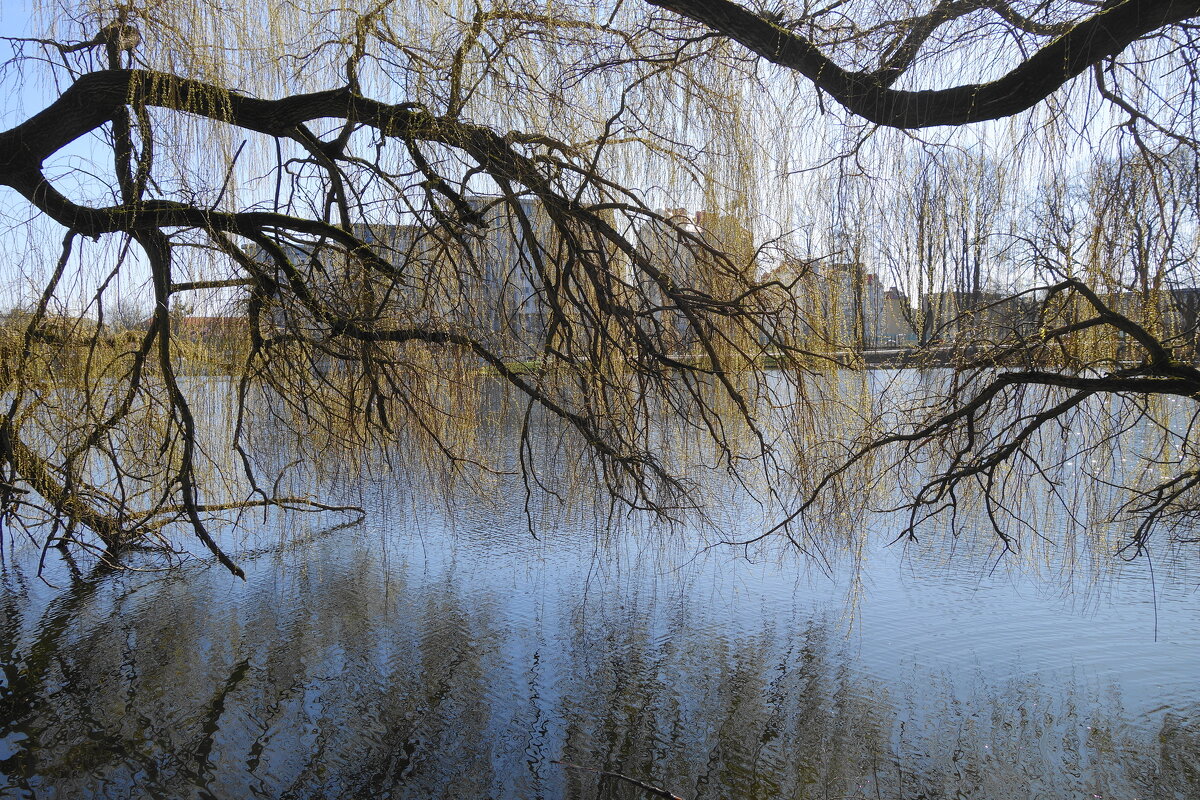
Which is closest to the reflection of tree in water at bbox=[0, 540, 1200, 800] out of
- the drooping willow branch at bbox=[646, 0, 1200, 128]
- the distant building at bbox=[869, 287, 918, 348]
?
the distant building at bbox=[869, 287, 918, 348]

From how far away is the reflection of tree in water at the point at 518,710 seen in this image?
2.46 m

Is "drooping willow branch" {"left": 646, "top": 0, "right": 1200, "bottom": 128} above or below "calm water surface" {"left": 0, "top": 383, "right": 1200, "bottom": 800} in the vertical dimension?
above

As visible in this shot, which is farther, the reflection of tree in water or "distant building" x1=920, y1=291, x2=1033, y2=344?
"distant building" x1=920, y1=291, x2=1033, y2=344

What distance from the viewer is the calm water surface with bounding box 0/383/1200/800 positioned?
8.15 ft

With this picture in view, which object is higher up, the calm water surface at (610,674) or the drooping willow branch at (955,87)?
the drooping willow branch at (955,87)

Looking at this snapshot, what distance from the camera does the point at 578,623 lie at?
3.51 meters

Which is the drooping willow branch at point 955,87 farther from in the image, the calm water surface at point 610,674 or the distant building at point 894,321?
the calm water surface at point 610,674

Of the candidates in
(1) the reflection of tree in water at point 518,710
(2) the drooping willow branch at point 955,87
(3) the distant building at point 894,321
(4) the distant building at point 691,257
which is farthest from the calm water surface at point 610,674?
(2) the drooping willow branch at point 955,87

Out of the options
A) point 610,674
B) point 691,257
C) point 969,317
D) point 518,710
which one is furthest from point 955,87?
point 518,710

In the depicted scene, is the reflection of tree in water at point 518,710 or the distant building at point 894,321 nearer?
the reflection of tree in water at point 518,710

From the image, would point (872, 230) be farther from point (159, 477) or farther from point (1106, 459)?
point (159, 477)

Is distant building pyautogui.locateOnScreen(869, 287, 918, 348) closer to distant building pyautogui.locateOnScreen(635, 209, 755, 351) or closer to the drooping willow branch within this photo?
distant building pyautogui.locateOnScreen(635, 209, 755, 351)

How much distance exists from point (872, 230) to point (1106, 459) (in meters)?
1.04

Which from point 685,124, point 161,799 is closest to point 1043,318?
point 685,124
